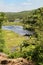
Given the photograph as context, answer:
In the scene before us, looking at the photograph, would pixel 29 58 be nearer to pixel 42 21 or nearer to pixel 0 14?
pixel 42 21

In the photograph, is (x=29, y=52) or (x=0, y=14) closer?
(x=29, y=52)

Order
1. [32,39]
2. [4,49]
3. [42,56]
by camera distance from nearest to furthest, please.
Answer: [42,56], [32,39], [4,49]

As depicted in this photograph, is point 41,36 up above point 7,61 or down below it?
above

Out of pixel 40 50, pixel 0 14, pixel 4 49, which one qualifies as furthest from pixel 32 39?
pixel 0 14

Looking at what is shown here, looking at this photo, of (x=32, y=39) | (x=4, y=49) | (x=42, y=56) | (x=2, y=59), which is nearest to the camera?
(x=42, y=56)

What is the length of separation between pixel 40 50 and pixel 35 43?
1.85m

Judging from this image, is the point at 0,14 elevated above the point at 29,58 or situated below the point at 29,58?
above

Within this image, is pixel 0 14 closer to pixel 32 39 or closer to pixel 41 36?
pixel 32 39

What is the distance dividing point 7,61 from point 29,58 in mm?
2736

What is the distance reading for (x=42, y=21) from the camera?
2542 cm

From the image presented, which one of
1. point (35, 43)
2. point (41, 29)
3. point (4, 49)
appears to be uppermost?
point (41, 29)

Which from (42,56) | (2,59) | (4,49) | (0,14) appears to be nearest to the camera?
(42,56)

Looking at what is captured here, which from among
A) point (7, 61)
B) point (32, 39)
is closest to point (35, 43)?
point (32, 39)

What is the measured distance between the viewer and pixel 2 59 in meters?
24.9
